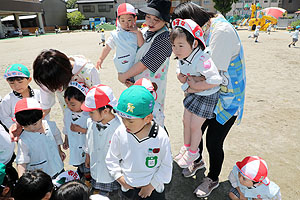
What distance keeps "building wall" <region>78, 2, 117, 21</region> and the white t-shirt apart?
186 feet

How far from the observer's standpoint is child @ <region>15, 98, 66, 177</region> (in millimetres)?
2100

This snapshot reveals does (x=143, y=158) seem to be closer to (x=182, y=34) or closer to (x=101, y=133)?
(x=101, y=133)

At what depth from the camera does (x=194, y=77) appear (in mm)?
2170

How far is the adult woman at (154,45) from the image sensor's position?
2.17 meters

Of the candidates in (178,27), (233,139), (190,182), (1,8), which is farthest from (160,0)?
(1,8)

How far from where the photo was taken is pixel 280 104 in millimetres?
5172

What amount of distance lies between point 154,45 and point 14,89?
6.45 feet

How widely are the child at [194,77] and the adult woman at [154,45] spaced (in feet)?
0.70

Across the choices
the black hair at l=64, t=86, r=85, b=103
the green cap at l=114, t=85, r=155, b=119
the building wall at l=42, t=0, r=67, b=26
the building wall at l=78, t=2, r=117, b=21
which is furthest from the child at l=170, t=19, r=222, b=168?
the building wall at l=78, t=2, r=117, b=21

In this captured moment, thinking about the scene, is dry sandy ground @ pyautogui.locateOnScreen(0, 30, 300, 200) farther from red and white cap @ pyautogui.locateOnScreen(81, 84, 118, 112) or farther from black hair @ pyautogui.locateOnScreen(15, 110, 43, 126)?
red and white cap @ pyautogui.locateOnScreen(81, 84, 118, 112)

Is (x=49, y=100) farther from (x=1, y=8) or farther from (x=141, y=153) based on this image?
(x=1, y=8)

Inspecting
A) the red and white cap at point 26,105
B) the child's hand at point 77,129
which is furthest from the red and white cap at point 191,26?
the red and white cap at point 26,105

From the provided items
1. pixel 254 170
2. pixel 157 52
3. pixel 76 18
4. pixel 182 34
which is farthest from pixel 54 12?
pixel 254 170

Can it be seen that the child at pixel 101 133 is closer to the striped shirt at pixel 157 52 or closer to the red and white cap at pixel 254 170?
the striped shirt at pixel 157 52
